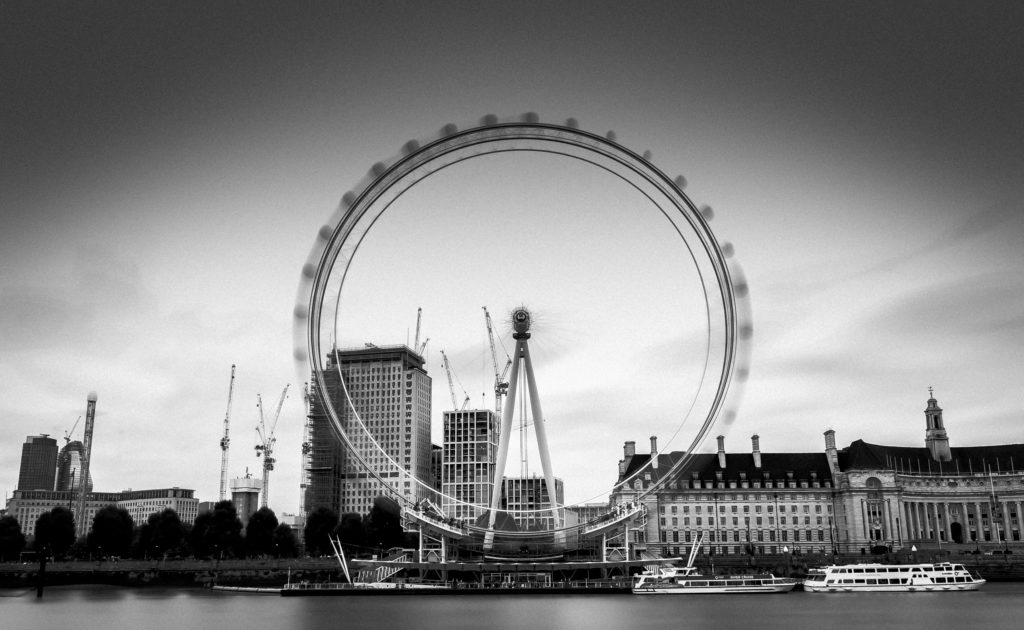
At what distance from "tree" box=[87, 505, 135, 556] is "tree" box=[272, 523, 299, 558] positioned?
67.3 ft

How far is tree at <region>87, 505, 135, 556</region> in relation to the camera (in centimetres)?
13250

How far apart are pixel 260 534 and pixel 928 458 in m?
97.4

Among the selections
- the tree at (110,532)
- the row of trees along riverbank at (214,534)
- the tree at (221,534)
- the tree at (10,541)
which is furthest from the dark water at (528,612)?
the tree at (10,541)

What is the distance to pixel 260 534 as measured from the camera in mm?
132750

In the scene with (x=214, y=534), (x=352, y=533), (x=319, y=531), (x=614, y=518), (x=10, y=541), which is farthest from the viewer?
(x=10, y=541)

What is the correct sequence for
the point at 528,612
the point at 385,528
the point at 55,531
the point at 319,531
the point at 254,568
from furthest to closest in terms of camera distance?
the point at 385,528 < the point at 319,531 < the point at 55,531 < the point at 254,568 < the point at 528,612

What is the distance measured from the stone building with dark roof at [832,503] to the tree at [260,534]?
48.6m

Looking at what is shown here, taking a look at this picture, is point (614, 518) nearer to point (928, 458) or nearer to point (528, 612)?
point (528, 612)

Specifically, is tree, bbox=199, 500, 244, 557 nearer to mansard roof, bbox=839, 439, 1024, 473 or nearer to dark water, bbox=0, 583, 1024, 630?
dark water, bbox=0, 583, 1024, 630

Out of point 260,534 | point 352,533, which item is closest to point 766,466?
point 352,533

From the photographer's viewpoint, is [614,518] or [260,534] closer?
[614,518]

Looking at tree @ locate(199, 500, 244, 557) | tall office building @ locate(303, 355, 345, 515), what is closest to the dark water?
tree @ locate(199, 500, 244, 557)

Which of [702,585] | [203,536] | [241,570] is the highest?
[203,536]

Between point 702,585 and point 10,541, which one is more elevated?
point 10,541
